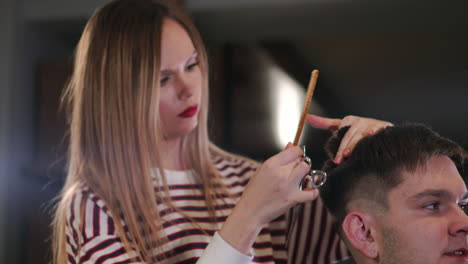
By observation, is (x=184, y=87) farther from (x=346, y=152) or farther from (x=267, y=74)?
(x=267, y=74)

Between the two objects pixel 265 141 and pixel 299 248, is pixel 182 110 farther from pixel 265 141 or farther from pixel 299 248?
pixel 265 141

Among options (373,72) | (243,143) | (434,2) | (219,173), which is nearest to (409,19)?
(434,2)

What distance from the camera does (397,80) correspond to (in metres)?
2.38

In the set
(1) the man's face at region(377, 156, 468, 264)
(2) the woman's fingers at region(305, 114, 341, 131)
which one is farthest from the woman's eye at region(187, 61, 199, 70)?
(1) the man's face at region(377, 156, 468, 264)

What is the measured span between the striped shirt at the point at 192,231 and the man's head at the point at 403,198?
0.13 metres

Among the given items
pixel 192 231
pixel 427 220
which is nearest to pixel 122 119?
pixel 192 231

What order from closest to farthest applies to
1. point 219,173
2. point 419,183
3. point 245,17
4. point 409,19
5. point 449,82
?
1. point 419,183
2. point 219,173
3. point 449,82
4. point 409,19
5. point 245,17

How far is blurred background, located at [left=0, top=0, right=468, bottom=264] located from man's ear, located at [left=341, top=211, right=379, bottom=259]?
4.03ft

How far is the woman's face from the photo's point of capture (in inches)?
48.1

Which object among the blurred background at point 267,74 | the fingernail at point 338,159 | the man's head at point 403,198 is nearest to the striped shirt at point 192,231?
the man's head at point 403,198

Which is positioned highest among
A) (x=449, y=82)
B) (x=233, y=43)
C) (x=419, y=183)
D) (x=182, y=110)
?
(x=233, y=43)

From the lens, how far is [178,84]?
1.22m

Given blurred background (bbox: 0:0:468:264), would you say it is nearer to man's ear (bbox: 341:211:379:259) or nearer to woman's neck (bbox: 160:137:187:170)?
woman's neck (bbox: 160:137:187:170)

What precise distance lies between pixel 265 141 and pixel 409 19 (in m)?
0.88
